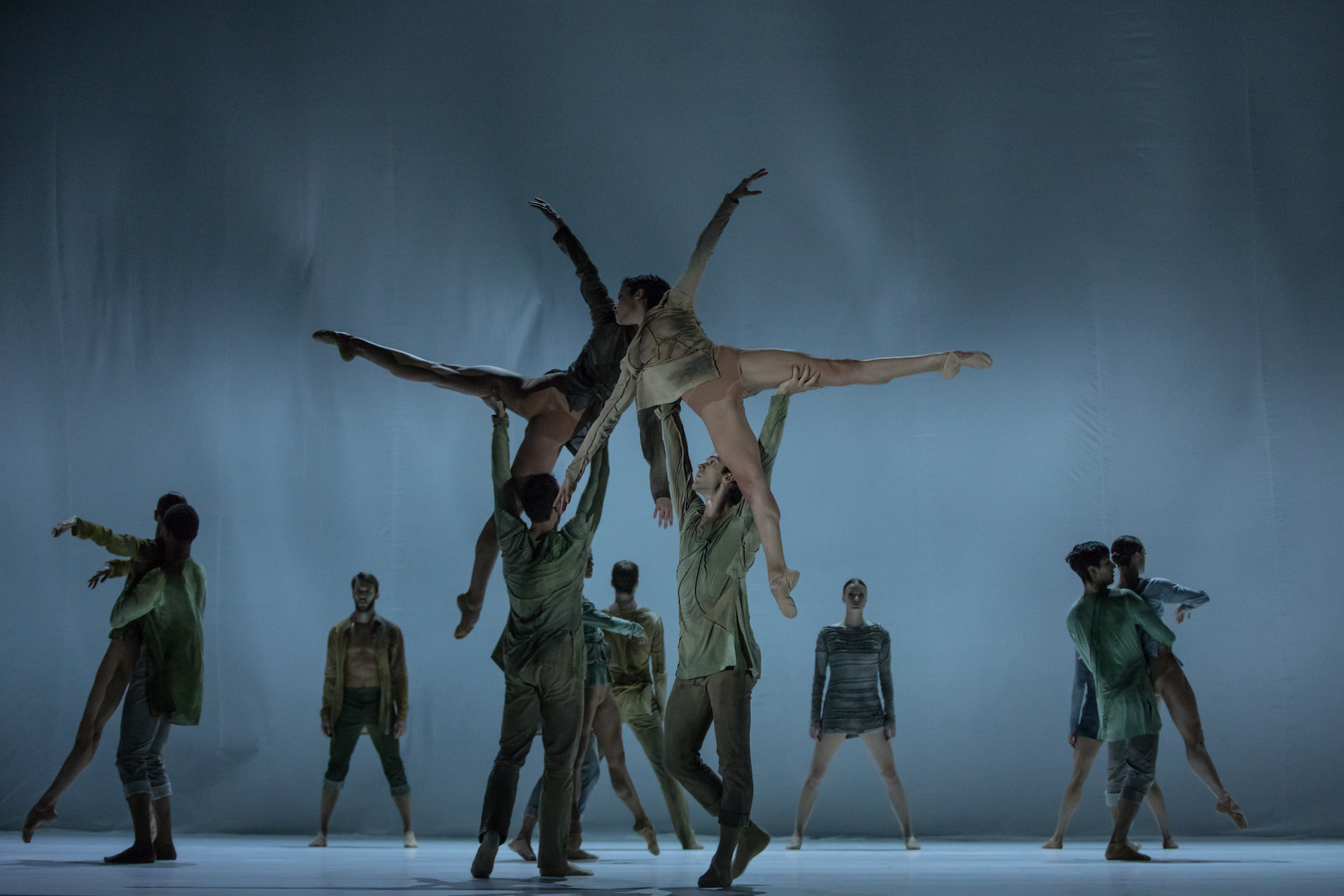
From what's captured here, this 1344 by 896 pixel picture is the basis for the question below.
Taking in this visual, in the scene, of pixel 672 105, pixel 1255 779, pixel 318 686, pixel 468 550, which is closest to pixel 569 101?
pixel 672 105

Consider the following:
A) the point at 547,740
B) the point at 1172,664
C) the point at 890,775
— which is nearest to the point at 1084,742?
the point at 1172,664

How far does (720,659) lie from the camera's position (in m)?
3.62

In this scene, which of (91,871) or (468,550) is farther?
(468,550)

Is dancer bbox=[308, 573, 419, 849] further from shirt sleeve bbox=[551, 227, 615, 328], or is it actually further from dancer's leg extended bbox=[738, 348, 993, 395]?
dancer's leg extended bbox=[738, 348, 993, 395]

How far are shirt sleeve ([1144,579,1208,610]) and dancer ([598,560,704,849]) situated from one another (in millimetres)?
2473

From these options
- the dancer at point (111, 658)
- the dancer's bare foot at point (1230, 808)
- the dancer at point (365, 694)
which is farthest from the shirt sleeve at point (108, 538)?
the dancer's bare foot at point (1230, 808)

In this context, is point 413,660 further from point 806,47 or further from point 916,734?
point 806,47

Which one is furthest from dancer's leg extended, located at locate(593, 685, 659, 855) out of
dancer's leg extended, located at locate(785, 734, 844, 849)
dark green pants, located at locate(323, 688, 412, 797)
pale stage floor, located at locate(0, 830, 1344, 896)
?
dark green pants, located at locate(323, 688, 412, 797)

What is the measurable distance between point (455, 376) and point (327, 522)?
337cm

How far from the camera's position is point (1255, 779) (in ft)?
23.1

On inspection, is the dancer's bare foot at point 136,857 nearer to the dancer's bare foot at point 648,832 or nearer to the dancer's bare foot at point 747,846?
the dancer's bare foot at point 648,832

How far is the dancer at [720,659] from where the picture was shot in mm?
3611

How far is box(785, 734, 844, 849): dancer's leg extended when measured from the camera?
6418 millimetres

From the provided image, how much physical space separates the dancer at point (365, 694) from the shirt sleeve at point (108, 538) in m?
1.99
